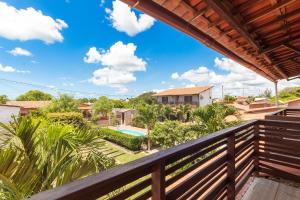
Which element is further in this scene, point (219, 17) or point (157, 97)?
point (157, 97)

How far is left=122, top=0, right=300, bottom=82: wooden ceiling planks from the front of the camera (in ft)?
5.28

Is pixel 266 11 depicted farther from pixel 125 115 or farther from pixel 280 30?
pixel 125 115

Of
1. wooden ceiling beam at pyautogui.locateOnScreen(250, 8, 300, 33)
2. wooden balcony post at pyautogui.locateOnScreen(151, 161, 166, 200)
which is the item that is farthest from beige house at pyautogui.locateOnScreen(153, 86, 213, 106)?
wooden balcony post at pyautogui.locateOnScreen(151, 161, 166, 200)

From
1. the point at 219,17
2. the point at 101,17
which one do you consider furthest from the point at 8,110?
the point at 219,17

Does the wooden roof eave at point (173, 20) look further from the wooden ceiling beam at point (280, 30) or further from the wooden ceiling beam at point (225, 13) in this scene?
the wooden ceiling beam at point (280, 30)

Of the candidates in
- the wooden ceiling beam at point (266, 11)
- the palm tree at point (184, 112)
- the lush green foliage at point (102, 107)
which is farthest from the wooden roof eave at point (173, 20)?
the lush green foliage at point (102, 107)

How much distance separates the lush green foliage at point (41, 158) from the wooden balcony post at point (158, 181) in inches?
58.8

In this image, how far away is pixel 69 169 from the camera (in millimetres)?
2135

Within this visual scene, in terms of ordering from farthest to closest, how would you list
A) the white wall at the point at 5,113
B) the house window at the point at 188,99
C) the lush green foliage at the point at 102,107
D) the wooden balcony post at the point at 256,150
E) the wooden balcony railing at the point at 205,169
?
the lush green foliage at the point at 102,107 → the house window at the point at 188,99 → the white wall at the point at 5,113 → the wooden balcony post at the point at 256,150 → the wooden balcony railing at the point at 205,169

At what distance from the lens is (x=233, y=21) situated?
1.89 m

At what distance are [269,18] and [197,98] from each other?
83.5ft

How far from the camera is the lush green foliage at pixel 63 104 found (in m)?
21.1

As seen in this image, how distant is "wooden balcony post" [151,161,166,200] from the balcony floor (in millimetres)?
1815

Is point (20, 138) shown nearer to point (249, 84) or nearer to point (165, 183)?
point (165, 183)
